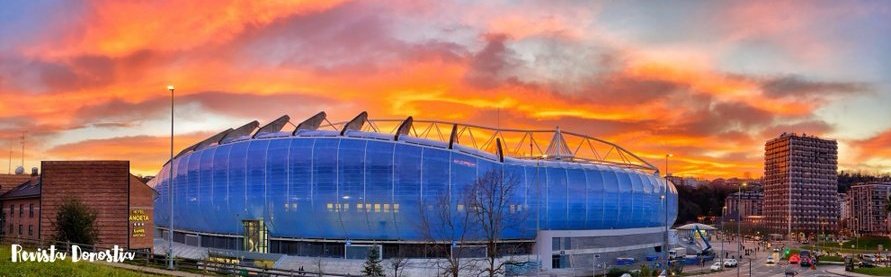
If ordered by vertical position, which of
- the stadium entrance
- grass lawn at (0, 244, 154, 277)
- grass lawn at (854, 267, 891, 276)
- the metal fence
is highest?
grass lawn at (0, 244, 154, 277)

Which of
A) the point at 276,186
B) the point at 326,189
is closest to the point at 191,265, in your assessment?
the point at 326,189

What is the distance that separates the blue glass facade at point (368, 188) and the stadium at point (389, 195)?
0.17m

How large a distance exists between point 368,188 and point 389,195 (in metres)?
3.36

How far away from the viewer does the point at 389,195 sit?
112 m

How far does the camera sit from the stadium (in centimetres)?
11206

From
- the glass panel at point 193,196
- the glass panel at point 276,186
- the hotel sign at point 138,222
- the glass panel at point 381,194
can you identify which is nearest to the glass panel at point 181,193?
the glass panel at point 193,196

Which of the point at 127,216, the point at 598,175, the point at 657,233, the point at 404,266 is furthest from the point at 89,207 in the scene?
the point at 657,233

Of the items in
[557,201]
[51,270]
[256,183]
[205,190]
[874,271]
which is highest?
[256,183]

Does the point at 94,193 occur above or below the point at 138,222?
above

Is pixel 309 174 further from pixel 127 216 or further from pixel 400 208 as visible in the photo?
pixel 127 216

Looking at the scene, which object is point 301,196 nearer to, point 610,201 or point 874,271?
point 610,201

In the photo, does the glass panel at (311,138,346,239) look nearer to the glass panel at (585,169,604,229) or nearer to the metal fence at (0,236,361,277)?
the glass panel at (585,169,604,229)

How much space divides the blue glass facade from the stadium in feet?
0.54

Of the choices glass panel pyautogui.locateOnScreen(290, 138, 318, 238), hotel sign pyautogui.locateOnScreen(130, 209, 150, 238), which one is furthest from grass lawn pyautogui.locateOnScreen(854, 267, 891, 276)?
hotel sign pyautogui.locateOnScreen(130, 209, 150, 238)
